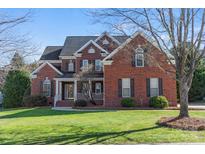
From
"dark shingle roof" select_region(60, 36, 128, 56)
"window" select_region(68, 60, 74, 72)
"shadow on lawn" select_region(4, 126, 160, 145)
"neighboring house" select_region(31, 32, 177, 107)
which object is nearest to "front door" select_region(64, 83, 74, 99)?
"neighboring house" select_region(31, 32, 177, 107)

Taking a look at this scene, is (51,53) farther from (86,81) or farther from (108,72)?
(108,72)

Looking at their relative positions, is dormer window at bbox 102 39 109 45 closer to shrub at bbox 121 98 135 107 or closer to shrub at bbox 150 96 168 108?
shrub at bbox 121 98 135 107

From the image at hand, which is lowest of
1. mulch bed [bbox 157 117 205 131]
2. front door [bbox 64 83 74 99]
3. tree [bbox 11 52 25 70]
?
mulch bed [bbox 157 117 205 131]

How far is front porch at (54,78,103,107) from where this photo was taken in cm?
2269

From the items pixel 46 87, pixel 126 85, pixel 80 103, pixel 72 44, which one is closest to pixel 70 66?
pixel 72 44

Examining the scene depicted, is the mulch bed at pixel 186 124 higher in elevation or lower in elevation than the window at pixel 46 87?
lower

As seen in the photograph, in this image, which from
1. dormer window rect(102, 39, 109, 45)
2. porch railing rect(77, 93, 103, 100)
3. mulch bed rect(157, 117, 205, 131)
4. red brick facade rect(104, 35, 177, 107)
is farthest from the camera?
dormer window rect(102, 39, 109, 45)

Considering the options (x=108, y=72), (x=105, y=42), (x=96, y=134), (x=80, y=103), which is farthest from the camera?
(x=105, y=42)

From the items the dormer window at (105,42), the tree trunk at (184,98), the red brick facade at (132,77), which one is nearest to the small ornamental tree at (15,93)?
the dormer window at (105,42)

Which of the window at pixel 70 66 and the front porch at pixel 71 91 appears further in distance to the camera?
the window at pixel 70 66

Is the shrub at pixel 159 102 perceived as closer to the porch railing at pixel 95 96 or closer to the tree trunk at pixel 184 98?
the porch railing at pixel 95 96

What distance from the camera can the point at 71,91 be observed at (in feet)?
83.6

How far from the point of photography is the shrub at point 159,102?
18625mm

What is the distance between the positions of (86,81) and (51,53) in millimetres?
7956
